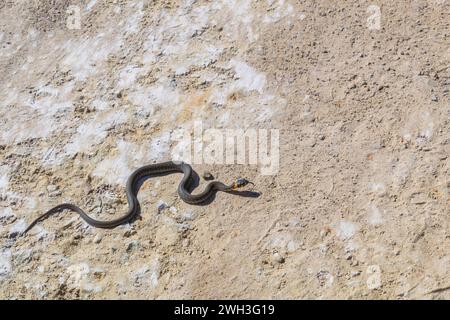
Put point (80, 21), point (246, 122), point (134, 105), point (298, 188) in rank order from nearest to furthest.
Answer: point (298, 188), point (246, 122), point (134, 105), point (80, 21)

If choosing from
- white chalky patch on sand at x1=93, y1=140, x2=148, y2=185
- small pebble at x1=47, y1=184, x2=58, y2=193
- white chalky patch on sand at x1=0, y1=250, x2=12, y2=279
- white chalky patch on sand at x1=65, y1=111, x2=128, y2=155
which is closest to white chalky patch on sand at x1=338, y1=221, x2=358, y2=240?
white chalky patch on sand at x1=93, y1=140, x2=148, y2=185

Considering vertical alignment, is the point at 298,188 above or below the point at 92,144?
below

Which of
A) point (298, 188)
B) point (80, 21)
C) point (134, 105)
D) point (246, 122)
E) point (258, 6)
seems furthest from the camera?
point (80, 21)

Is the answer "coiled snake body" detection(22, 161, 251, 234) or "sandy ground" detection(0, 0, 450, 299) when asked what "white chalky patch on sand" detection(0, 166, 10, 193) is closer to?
"sandy ground" detection(0, 0, 450, 299)

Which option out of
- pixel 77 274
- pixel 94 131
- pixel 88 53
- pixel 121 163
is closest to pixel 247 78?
pixel 121 163

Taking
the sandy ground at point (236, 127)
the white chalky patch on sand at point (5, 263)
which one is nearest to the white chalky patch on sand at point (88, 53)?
the sandy ground at point (236, 127)

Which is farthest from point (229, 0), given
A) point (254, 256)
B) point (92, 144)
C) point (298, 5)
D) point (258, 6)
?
point (254, 256)
